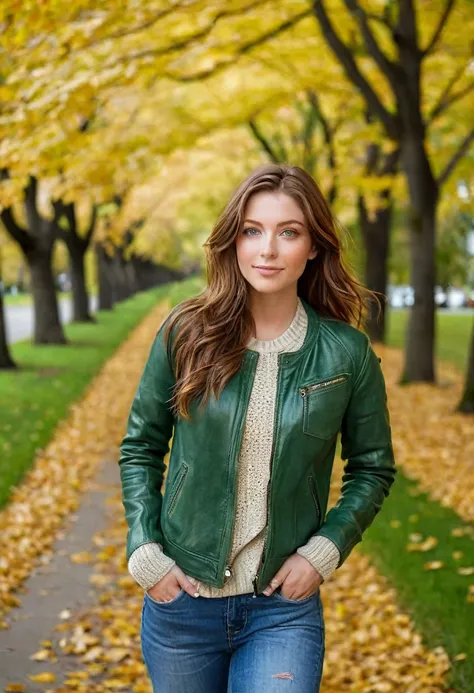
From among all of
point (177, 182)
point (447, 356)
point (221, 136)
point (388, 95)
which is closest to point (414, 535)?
point (388, 95)

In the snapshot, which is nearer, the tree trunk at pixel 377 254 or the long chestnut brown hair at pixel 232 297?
the long chestnut brown hair at pixel 232 297

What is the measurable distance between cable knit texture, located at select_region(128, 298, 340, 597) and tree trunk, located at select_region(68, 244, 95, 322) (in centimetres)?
2514

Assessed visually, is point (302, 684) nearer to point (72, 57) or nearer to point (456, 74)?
point (72, 57)

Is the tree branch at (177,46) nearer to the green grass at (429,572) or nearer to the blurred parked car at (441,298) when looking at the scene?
the green grass at (429,572)

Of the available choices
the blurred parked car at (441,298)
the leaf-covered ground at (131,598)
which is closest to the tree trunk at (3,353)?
the leaf-covered ground at (131,598)

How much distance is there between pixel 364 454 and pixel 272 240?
64cm

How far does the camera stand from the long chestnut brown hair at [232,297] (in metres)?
2.43

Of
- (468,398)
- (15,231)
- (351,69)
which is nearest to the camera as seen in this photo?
(468,398)

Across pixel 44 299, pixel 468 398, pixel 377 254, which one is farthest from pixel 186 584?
pixel 377 254

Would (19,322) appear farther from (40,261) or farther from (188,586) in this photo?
(188,586)

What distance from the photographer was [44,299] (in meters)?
21.4

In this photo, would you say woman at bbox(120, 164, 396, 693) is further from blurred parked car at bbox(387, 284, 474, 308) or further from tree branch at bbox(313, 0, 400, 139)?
blurred parked car at bbox(387, 284, 474, 308)

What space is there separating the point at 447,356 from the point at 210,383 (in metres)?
20.9

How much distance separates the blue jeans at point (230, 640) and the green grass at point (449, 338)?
1777cm
